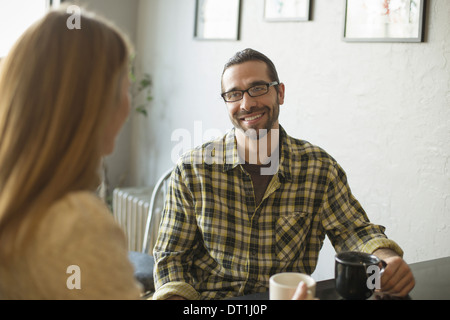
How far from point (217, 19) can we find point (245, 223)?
4.85 ft

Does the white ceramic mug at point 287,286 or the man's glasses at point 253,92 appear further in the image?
the man's glasses at point 253,92

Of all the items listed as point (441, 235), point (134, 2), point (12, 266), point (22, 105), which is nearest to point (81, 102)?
point (22, 105)

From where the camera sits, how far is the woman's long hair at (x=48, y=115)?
2.32 ft

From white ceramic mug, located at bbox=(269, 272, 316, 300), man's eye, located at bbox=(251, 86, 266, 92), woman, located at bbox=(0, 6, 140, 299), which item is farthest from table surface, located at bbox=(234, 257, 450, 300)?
man's eye, located at bbox=(251, 86, 266, 92)

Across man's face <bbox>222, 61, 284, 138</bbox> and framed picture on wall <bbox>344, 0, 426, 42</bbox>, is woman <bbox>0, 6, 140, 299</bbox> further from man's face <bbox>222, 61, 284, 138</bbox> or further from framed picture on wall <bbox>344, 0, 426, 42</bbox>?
framed picture on wall <bbox>344, 0, 426, 42</bbox>

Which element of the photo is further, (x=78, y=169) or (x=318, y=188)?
(x=318, y=188)

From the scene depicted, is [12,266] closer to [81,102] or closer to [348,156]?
[81,102]

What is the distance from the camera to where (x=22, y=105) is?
0.72 m

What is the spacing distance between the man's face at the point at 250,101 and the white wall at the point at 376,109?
516 millimetres

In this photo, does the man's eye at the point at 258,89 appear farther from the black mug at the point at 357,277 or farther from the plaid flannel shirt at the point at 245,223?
the black mug at the point at 357,277

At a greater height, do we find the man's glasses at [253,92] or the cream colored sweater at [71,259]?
the man's glasses at [253,92]

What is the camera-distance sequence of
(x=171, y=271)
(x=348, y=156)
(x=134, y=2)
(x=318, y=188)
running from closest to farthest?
1. (x=171, y=271)
2. (x=318, y=188)
3. (x=348, y=156)
4. (x=134, y=2)

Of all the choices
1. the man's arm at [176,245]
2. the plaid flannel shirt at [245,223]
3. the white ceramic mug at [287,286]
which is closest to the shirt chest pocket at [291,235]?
the plaid flannel shirt at [245,223]

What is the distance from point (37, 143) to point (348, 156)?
4.67 ft
